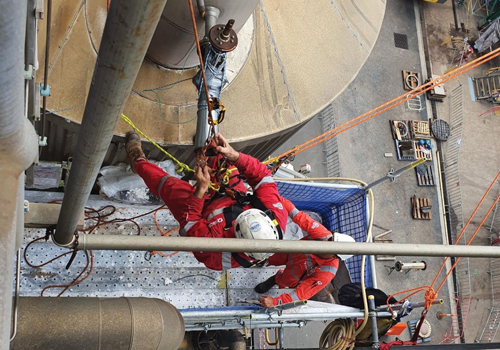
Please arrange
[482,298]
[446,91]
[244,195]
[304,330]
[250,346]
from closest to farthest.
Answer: [244,195], [250,346], [304,330], [482,298], [446,91]

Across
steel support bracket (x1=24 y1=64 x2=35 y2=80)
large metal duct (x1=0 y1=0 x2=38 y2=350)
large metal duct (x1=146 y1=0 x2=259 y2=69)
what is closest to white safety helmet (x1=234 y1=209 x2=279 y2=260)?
large metal duct (x1=146 y1=0 x2=259 y2=69)

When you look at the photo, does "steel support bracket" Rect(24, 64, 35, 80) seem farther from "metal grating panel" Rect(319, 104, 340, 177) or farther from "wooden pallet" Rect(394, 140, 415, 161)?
"wooden pallet" Rect(394, 140, 415, 161)

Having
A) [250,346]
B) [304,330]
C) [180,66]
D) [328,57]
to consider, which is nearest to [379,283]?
[304,330]

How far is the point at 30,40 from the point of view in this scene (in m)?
1.85

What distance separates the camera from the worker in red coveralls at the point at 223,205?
122 inches

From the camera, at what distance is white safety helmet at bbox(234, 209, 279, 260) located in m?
2.96

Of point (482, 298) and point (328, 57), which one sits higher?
point (328, 57)

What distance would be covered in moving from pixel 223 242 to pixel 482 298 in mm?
8732

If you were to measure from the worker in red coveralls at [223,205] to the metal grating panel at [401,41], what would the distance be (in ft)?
25.2

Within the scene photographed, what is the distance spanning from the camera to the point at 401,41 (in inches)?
402

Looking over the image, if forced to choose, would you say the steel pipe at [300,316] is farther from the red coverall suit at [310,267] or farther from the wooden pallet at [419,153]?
the wooden pallet at [419,153]

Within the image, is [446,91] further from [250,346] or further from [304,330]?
[250,346]

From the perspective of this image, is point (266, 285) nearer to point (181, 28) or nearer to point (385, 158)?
point (181, 28)

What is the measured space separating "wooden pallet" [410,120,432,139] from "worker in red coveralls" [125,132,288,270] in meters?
6.72
